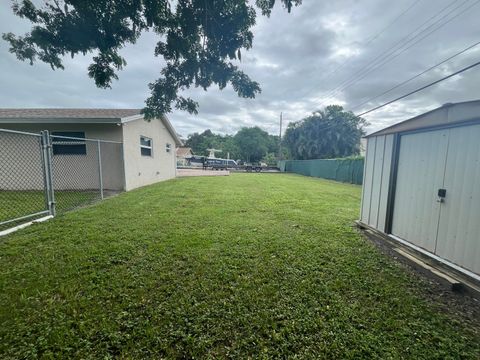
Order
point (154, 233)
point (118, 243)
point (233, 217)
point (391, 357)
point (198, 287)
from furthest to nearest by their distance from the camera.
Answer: point (233, 217)
point (154, 233)
point (118, 243)
point (198, 287)
point (391, 357)

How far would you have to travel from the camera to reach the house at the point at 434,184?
8.40ft

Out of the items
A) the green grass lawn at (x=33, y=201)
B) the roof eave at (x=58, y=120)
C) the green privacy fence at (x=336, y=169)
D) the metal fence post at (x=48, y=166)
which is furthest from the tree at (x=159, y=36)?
the green privacy fence at (x=336, y=169)

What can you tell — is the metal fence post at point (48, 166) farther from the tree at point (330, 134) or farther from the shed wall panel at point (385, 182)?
the tree at point (330, 134)

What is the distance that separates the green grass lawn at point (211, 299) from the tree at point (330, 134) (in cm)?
2763

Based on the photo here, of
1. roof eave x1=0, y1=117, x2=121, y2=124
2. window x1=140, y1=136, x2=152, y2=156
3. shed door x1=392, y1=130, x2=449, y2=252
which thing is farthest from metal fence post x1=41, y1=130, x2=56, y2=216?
shed door x1=392, y1=130, x2=449, y2=252

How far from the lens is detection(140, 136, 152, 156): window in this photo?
10.3 m

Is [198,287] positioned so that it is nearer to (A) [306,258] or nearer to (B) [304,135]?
(A) [306,258]

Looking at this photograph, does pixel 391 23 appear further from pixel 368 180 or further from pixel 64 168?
pixel 64 168

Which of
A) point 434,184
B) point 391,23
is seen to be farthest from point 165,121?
point 434,184

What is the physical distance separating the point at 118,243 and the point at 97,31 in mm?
3019

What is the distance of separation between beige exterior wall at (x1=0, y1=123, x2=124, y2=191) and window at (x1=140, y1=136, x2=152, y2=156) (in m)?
1.88

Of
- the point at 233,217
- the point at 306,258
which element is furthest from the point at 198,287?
the point at 233,217

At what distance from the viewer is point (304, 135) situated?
30.5 metres

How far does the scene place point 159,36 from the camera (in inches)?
132
